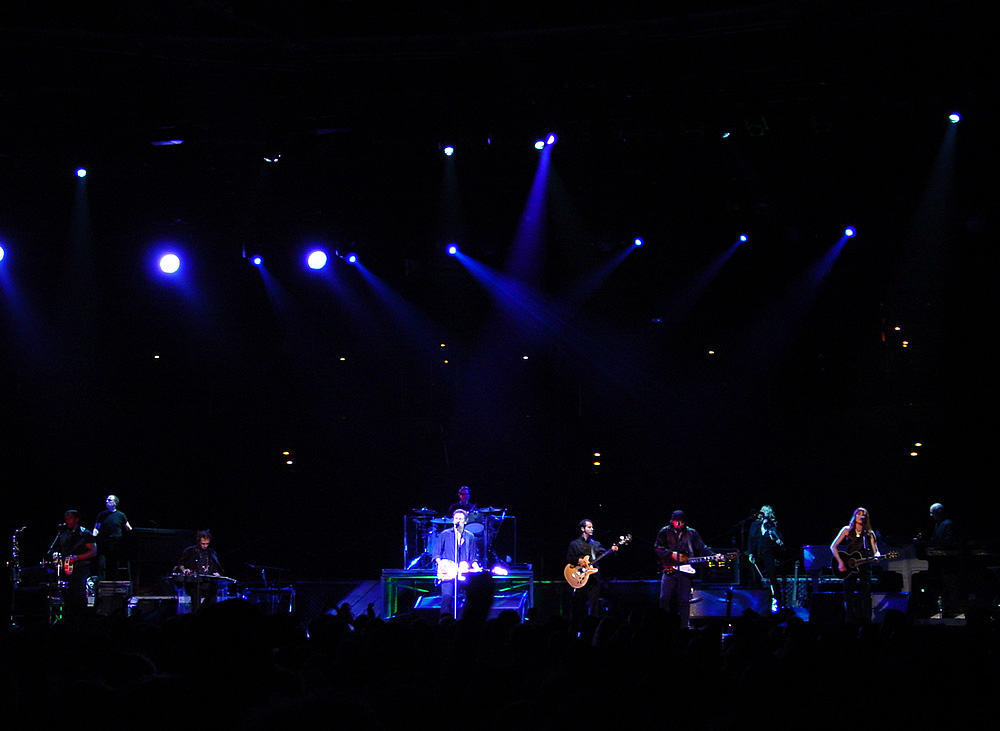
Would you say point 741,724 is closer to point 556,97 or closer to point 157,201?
point 556,97

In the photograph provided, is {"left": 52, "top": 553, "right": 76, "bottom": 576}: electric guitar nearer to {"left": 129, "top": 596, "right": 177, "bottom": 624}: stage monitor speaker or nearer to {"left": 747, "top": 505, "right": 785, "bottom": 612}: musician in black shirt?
{"left": 129, "top": 596, "right": 177, "bottom": 624}: stage monitor speaker

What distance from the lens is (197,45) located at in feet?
38.3

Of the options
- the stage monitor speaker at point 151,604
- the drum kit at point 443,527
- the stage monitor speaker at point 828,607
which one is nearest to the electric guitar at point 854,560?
the stage monitor speaker at point 828,607

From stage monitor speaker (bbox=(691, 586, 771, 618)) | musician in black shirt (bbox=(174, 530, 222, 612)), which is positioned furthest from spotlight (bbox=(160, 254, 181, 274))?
stage monitor speaker (bbox=(691, 586, 771, 618))

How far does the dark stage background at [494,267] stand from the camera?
1173 centimetres

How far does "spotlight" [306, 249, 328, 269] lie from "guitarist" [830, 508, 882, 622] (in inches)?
391

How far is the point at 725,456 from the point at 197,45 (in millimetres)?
13625

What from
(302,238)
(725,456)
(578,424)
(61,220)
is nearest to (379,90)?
(302,238)

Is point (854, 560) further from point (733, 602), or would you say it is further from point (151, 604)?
point (151, 604)

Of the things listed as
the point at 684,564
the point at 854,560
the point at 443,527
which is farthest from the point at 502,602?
the point at 854,560

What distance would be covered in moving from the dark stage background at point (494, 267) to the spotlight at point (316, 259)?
44cm

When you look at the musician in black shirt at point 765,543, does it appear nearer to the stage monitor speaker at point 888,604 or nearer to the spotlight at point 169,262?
the stage monitor speaker at point 888,604

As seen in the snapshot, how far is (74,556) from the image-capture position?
46.1 feet

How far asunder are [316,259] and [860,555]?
10362mm
